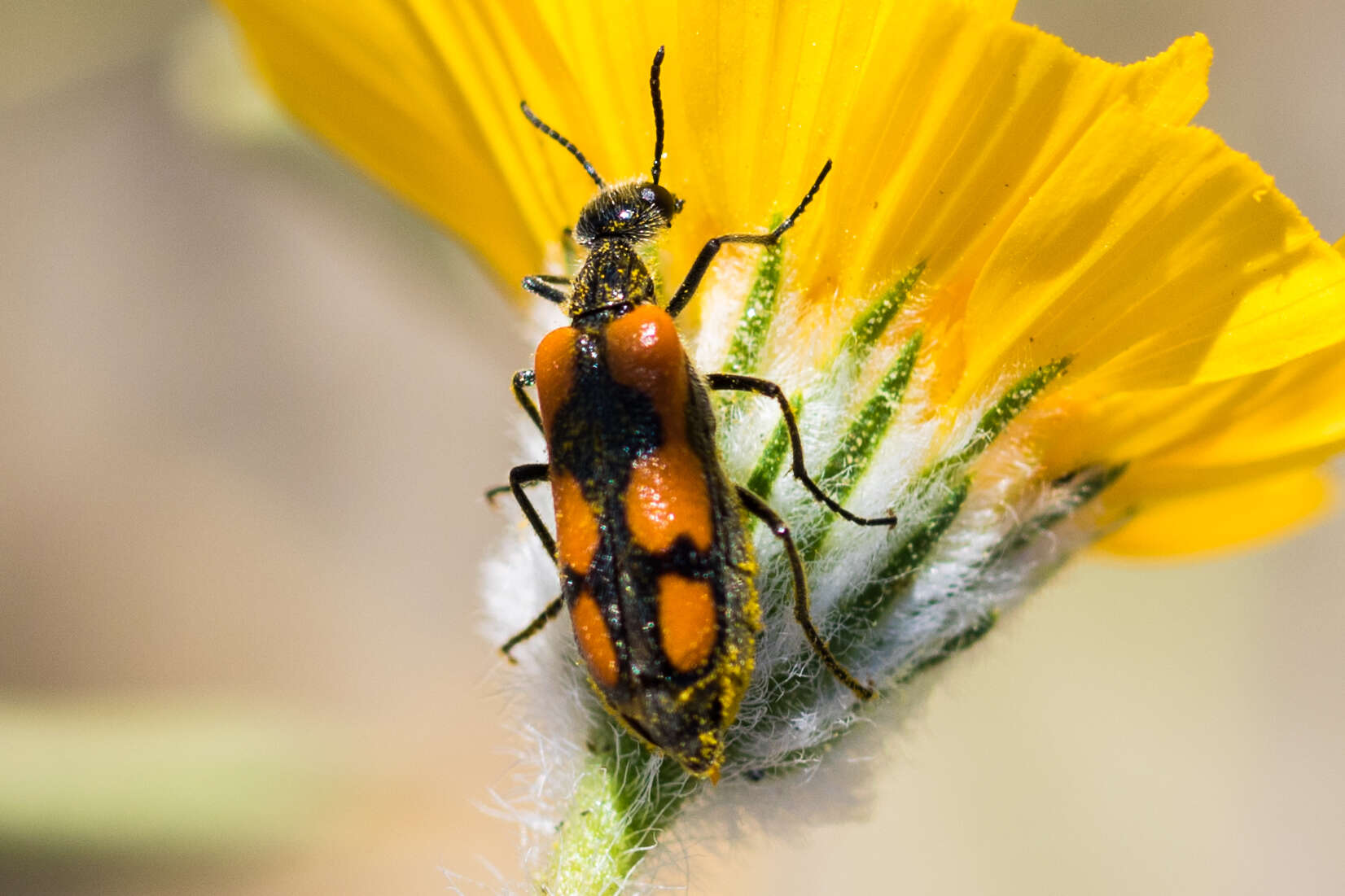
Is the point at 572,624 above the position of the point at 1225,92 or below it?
below

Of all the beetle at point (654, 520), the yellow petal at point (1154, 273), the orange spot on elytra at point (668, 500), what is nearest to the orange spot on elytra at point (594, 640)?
the beetle at point (654, 520)

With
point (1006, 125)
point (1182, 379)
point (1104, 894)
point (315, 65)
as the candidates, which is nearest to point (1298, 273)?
point (1182, 379)

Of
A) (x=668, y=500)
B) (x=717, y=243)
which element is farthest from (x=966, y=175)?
(x=668, y=500)

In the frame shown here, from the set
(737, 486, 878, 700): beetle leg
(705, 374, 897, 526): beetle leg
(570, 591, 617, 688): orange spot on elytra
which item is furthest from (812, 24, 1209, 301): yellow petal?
(570, 591, 617, 688): orange spot on elytra

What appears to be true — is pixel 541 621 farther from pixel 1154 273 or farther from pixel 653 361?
pixel 1154 273

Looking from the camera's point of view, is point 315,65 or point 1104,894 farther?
point 1104,894

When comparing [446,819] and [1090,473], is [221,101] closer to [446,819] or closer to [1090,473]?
[1090,473]
